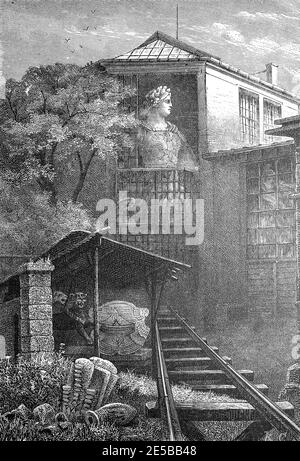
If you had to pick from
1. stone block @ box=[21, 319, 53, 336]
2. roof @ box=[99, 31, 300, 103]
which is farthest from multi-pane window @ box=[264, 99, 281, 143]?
stone block @ box=[21, 319, 53, 336]

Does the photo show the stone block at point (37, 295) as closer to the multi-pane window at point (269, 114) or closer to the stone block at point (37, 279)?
the stone block at point (37, 279)

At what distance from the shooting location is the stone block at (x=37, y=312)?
26.9ft

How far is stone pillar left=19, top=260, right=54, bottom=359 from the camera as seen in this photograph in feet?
26.6

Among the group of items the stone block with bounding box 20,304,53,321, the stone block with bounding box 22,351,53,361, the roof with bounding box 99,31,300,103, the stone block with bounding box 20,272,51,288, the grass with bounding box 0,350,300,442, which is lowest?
the grass with bounding box 0,350,300,442

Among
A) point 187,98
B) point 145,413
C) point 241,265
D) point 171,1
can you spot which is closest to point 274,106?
point 187,98

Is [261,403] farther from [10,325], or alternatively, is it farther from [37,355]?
[10,325]

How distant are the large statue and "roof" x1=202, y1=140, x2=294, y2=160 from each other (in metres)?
0.40

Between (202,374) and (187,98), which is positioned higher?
(187,98)

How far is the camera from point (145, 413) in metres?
7.24

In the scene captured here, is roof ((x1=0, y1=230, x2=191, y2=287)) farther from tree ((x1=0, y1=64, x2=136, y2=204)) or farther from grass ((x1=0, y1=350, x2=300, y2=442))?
tree ((x1=0, y1=64, x2=136, y2=204))

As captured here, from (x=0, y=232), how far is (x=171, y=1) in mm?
4518

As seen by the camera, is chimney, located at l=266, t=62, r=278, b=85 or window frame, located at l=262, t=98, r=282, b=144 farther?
chimney, located at l=266, t=62, r=278, b=85

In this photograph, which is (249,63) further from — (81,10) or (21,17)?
(21,17)

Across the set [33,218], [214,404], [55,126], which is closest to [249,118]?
→ [55,126]
